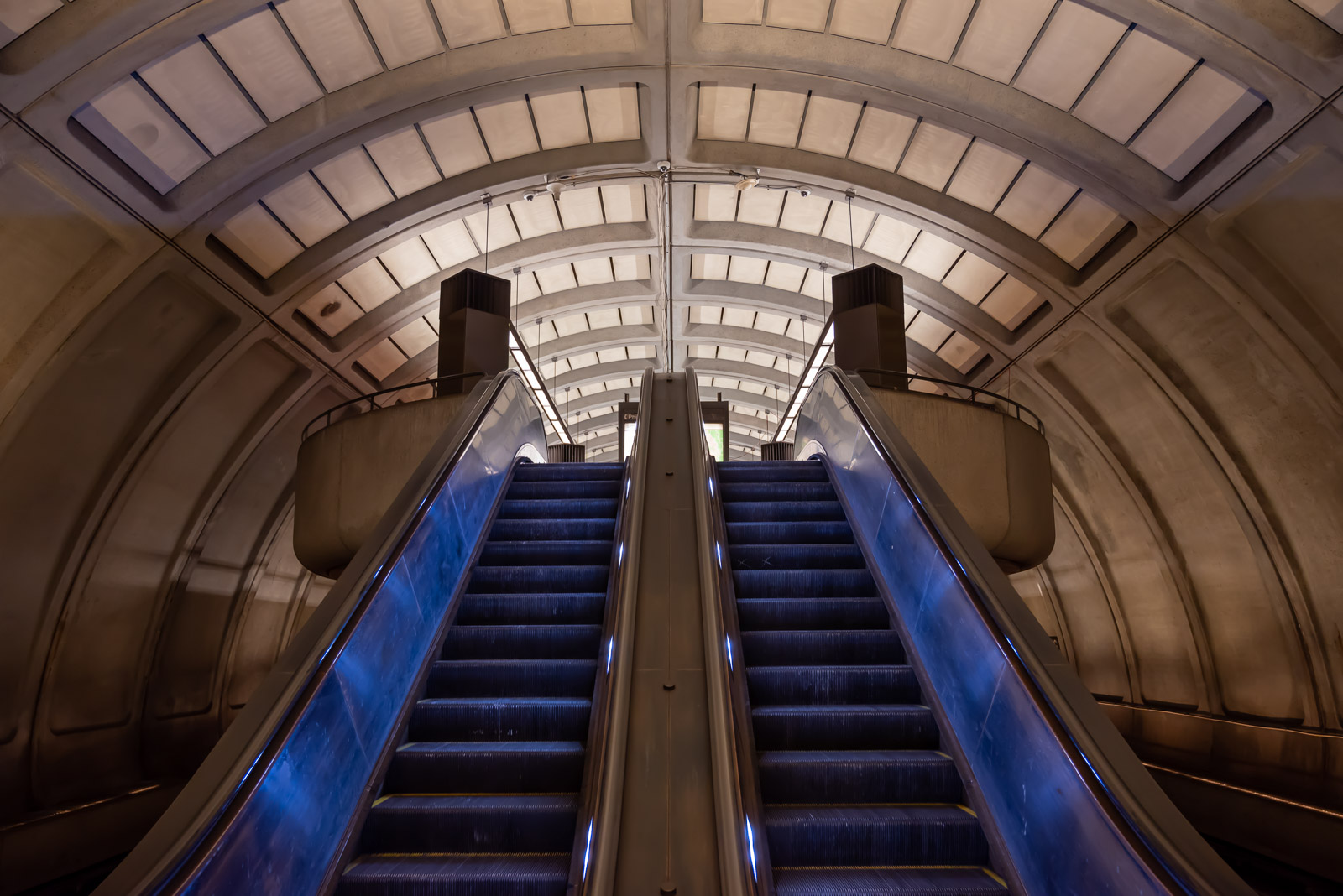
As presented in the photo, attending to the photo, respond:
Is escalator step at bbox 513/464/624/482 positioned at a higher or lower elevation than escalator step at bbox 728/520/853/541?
higher

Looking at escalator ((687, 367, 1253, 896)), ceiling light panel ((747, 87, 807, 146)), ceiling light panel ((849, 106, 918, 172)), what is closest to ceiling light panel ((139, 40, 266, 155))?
ceiling light panel ((747, 87, 807, 146))

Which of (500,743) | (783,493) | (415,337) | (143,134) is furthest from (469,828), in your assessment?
(415,337)

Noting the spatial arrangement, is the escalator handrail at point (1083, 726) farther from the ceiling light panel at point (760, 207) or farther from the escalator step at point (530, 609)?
the ceiling light panel at point (760, 207)

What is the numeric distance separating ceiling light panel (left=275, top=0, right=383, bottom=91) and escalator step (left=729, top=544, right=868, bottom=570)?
816 centimetres

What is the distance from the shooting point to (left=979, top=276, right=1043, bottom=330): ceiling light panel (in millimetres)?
12625

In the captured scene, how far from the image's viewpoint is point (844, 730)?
11.8ft

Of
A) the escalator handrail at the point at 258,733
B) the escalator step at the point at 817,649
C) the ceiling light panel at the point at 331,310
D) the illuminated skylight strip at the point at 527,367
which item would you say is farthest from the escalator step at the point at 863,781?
the ceiling light panel at the point at 331,310

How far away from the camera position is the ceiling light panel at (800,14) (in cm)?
967

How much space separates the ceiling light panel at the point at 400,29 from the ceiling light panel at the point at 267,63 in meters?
0.96

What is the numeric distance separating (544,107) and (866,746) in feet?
34.7

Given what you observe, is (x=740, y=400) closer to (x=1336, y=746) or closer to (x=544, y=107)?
(x=544, y=107)

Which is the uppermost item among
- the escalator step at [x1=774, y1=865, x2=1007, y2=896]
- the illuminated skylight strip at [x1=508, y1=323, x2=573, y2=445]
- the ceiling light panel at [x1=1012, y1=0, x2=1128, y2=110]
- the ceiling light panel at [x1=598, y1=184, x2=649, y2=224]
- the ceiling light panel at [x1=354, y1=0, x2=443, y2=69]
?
the ceiling light panel at [x1=598, y1=184, x2=649, y2=224]

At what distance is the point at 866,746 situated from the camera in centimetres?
358

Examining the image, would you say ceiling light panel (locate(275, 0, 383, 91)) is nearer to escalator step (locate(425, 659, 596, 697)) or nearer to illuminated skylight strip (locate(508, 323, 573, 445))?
illuminated skylight strip (locate(508, 323, 573, 445))
